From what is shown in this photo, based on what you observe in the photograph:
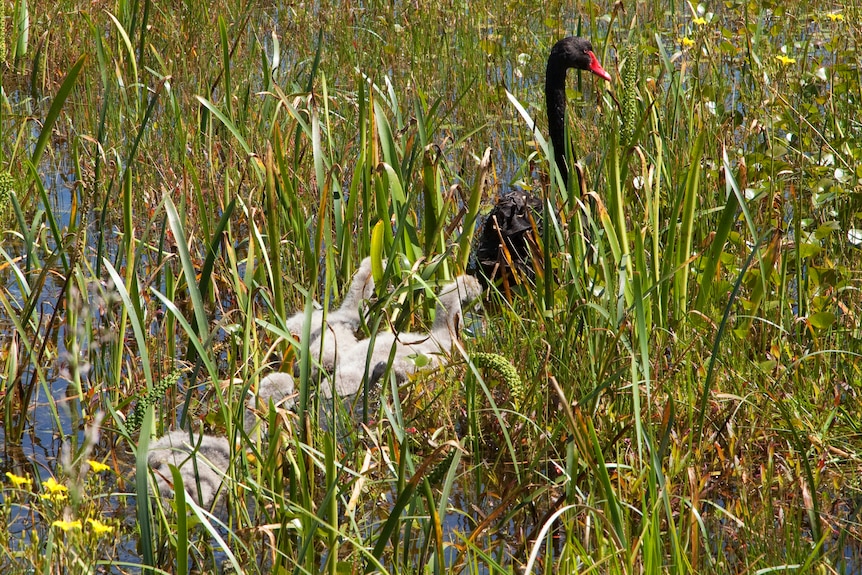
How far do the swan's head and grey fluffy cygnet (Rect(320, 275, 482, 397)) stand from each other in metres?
1.47

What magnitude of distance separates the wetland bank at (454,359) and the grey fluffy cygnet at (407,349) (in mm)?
62

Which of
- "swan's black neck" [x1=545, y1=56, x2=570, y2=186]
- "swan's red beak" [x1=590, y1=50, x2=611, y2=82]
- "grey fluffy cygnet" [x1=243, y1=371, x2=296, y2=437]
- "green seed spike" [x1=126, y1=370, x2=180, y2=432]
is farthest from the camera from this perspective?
"swan's red beak" [x1=590, y1=50, x2=611, y2=82]

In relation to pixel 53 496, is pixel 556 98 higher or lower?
higher

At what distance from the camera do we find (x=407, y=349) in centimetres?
327

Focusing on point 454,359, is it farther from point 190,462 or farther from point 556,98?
point 556,98

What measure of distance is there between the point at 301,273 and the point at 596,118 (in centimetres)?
219

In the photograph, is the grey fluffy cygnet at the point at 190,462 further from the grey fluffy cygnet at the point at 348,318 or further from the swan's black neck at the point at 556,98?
the swan's black neck at the point at 556,98

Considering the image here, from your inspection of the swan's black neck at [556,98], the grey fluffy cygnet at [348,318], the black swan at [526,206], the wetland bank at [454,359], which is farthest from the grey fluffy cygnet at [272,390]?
the swan's black neck at [556,98]

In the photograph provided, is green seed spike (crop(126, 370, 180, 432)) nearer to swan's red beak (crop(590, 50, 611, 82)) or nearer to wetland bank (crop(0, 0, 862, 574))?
wetland bank (crop(0, 0, 862, 574))

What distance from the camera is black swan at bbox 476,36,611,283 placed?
13.0 feet

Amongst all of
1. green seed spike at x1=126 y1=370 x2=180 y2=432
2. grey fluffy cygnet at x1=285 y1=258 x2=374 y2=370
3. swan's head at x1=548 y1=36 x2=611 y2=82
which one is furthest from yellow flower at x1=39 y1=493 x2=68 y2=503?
swan's head at x1=548 y1=36 x2=611 y2=82

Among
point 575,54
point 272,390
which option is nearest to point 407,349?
point 272,390

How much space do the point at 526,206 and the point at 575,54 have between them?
1.08 m

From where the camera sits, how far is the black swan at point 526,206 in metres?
3.97
